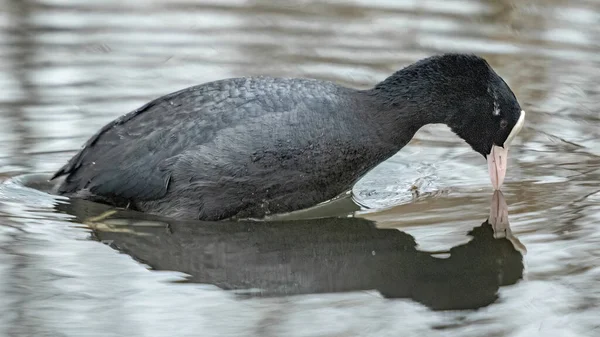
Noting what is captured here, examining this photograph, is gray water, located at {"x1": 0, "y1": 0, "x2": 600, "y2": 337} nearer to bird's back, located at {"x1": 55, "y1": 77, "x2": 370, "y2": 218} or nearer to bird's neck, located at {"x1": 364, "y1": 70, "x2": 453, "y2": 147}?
bird's back, located at {"x1": 55, "y1": 77, "x2": 370, "y2": 218}

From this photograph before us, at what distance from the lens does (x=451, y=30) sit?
9.08 m

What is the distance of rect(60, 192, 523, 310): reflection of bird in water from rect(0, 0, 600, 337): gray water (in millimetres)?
14

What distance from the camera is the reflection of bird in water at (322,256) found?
4766 millimetres

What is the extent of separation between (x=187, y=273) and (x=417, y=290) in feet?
3.39

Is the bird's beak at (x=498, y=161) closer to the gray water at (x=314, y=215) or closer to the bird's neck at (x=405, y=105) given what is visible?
the gray water at (x=314, y=215)

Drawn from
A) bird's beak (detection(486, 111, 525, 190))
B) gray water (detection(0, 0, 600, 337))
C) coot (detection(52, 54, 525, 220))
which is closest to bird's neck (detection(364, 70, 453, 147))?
coot (detection(52, 54, 525, 220))

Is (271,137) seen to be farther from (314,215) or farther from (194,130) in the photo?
(314,215)

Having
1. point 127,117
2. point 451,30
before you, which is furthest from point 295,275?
point 451,30

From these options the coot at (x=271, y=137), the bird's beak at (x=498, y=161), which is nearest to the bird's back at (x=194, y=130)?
the coot at (x=271, y=137)

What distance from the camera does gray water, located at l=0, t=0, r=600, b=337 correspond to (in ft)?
14.5

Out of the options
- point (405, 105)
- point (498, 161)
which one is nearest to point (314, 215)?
point (405, 105)

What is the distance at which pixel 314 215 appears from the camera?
18.9 feet

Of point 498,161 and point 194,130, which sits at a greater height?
point 194,130

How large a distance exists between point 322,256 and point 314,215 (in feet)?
1.91
